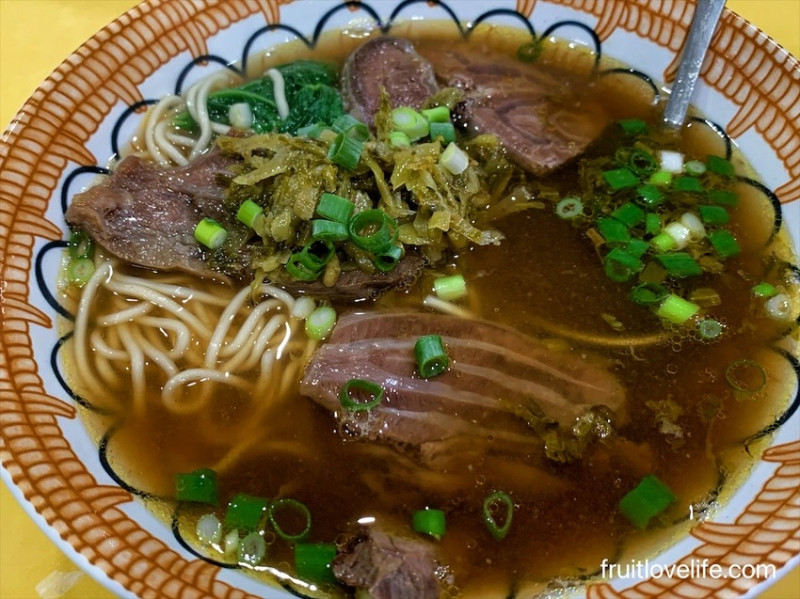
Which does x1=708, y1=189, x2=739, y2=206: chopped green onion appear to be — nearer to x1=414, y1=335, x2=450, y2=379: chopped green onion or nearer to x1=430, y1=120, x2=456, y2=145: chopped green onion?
x1=430, y1=120, x2=456, y2=145: chopped green onion

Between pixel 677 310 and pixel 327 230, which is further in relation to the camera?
pixel 677 310

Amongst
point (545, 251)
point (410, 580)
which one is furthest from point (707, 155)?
point (410, 580)

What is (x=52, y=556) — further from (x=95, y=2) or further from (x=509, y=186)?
(x=95, y=2)

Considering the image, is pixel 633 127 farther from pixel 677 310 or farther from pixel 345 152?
pixel 345 152

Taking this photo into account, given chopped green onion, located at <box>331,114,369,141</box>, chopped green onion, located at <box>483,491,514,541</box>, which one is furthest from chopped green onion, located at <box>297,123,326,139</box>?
chopped green onion, located at <box>483,491,514,541</box>

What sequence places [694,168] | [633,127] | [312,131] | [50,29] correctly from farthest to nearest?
[50,29] < [633,127] < [694,168] < [312,131]

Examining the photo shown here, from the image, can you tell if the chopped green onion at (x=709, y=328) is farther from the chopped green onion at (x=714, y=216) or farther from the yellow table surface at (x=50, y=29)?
the yellow table surface at (x=50, y=29)

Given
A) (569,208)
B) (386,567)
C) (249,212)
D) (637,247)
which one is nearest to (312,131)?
(249,212)
